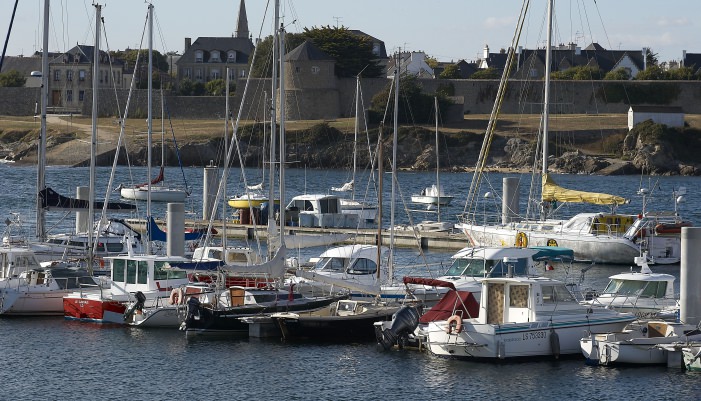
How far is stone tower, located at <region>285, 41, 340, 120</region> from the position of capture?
104188 millimetres

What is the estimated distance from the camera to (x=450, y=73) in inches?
4734

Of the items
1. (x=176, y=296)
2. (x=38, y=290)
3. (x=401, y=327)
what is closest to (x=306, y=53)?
(x=38, y=290)

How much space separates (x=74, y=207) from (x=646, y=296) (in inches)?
624

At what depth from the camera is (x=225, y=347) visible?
25.3 metres

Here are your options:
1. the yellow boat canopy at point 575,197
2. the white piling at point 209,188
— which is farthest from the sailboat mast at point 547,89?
the white piling at point 209,188

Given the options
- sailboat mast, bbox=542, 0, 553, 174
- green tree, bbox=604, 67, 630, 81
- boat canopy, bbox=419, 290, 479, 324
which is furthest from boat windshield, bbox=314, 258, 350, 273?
green tree, bbox=604, 67, 630, 81

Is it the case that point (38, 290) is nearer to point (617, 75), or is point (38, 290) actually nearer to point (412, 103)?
point (412, 103)

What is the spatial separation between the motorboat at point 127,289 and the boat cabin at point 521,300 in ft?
23.8

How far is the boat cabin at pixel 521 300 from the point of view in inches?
921

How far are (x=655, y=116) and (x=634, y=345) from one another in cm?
8493

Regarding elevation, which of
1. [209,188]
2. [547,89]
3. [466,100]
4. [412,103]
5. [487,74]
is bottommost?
[209,188]

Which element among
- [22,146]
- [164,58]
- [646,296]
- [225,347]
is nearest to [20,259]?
[225,347]

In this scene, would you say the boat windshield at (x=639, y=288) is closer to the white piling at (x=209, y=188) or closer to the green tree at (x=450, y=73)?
the white piling at (x=209, y=188)

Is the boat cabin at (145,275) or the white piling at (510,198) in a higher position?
the white piling at (510,198)
